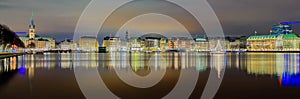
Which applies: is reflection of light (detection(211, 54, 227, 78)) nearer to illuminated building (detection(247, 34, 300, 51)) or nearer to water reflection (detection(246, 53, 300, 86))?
water reflection (detection(246, 53, 300, 86))

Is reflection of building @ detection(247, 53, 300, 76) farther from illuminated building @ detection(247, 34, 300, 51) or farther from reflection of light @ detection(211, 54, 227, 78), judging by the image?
illuminated building @ detection(247, 34, 300, 51)

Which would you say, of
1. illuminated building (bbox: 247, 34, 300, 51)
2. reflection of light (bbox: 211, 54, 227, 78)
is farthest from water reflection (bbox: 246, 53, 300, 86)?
illuminated building (bbox: 247, 34, 300, 51)

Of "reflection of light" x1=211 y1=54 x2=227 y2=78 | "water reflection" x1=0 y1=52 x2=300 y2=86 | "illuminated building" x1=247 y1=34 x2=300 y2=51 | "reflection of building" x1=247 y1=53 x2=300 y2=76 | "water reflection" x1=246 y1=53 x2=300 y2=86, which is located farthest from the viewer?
"illuminated building" x1=247 y1=34 x2=300 y2=51

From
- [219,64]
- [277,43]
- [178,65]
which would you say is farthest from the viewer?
[277,43]

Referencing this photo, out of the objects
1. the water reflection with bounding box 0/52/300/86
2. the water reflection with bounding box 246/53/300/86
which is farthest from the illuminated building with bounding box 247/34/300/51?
the water reflection with bounding box 246/53/300/86

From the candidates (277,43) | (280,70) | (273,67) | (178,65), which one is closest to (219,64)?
(178,65)

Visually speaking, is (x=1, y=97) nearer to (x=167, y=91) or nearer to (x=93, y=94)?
(x=93, y=94)

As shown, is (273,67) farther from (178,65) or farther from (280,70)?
(178,65)

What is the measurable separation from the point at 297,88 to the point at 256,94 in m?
2.82

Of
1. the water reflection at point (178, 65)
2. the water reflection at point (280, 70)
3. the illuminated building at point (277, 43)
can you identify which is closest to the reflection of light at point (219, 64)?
the water reflection at point (178, 65)

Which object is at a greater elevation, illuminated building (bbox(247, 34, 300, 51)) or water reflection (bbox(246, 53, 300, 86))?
illuminated building (bbox(247, 34, 300, 51))

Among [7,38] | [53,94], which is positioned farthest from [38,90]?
[7,38]

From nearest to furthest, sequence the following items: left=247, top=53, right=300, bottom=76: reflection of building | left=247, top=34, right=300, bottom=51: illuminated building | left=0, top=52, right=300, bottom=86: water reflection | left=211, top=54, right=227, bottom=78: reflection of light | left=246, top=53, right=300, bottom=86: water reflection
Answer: left=246, top=53, right=300, bottom=86: water reflection
left=0, top=52, right=300, bottom=86: water reflection
left=247, top=53, right=300, bottom=76: reflection of building
left=211, top=54, right=227, bottom=78: reflection of light
left=247, top=34, right=300, bottom=51: illuminated building

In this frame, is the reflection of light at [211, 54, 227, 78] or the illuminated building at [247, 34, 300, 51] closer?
the reflection of light at [211, 54, 227, 78]
